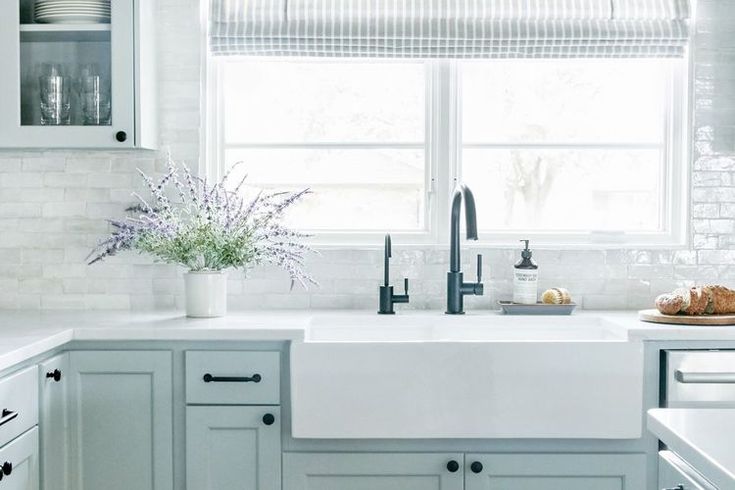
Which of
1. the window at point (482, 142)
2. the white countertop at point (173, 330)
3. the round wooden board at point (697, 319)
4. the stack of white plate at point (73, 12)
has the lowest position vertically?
the white countertop at point (173, 330)

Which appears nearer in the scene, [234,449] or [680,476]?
[680,476]

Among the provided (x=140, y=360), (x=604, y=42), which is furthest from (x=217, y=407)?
(x=604, y=42)

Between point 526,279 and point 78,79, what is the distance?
69.4 inches

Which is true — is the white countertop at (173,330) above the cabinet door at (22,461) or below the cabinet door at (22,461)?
above

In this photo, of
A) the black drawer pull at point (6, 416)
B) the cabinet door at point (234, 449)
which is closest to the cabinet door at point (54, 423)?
the black drawer pull at point (6, 416)

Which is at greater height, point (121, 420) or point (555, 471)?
point (121, 420)

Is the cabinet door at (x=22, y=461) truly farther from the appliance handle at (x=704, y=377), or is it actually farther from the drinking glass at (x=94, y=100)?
the appliance handle at (x=704, y=377)

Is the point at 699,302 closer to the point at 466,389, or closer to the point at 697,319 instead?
the point at 697,319

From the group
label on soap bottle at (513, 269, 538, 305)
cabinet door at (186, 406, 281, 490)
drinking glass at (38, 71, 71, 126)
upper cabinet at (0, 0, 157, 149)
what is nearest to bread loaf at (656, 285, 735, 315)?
label on soap bottle at (513, 269, 538, 305)

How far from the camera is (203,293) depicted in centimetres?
310

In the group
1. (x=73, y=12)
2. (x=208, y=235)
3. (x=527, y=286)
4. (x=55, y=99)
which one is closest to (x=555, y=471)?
(x=527, y=286)

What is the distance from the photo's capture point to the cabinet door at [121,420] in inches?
110

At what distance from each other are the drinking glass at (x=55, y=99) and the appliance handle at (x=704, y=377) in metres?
2.21

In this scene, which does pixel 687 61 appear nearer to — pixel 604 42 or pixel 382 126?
pixel 604 42
